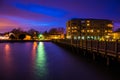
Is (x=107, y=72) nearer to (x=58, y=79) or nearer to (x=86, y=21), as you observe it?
(x=58, y=79)

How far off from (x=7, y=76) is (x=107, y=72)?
27.3 feet

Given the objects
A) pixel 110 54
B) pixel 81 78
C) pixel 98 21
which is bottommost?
pixel 81 78

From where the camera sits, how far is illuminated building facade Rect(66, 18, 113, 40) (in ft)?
549

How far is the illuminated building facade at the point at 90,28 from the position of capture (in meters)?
167

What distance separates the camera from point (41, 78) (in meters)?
15.6

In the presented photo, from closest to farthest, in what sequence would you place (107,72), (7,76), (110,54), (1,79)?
1. (1,79)
2. (7,76)
3. (107,72)
4. (110,54)

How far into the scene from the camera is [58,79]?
15344mm

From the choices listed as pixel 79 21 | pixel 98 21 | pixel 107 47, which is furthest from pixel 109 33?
pixel 107 47

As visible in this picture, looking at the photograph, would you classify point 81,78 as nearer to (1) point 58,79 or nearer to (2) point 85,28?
(1) point 58,79

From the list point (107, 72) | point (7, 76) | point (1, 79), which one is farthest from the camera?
point (107, 72)

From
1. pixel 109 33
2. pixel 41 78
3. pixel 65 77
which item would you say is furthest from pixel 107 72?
pixel 109 33

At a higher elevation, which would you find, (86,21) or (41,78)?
(86,21)

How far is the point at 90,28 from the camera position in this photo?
171 metres

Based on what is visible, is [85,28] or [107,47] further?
[85,28]
